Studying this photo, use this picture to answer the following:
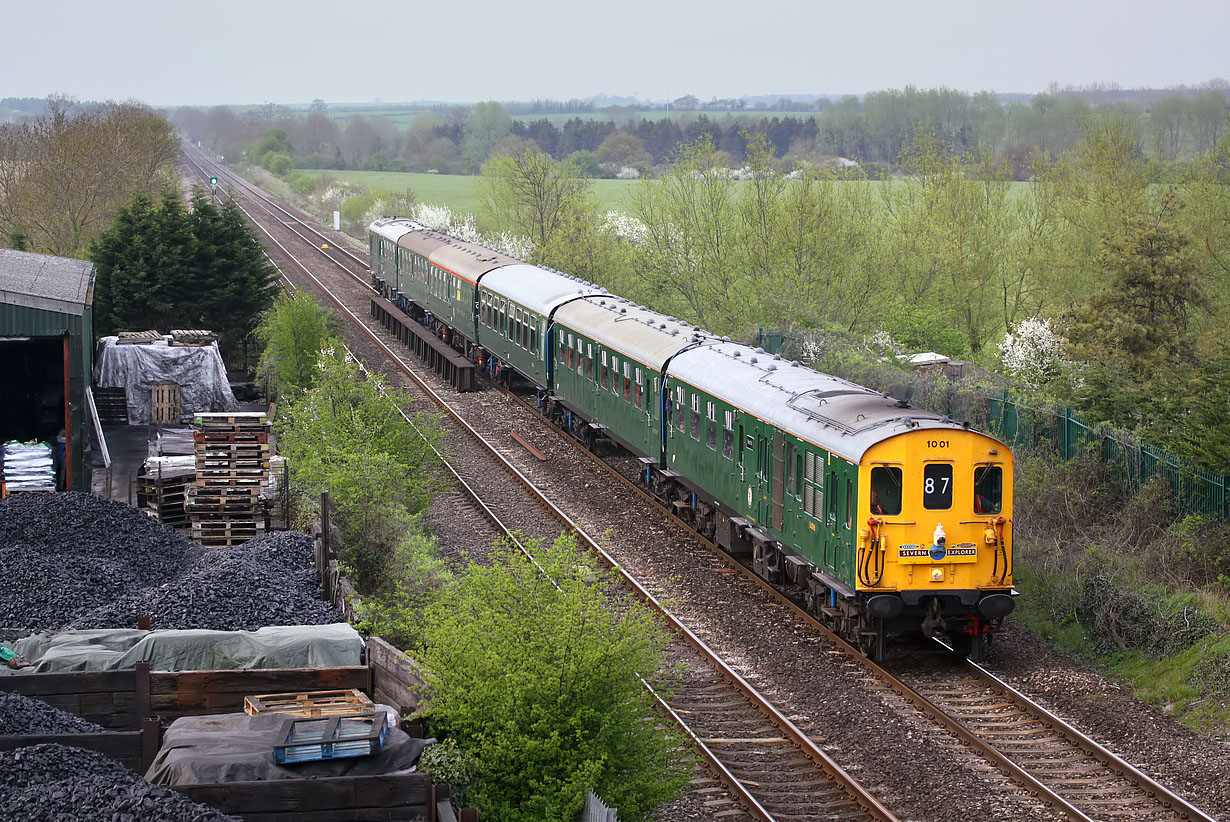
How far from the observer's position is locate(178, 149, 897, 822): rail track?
13.1 metres

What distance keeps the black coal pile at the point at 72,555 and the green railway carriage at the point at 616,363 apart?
9.04m

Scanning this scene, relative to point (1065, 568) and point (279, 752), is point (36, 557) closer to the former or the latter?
point (279, 752)

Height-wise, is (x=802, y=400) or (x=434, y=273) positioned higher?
(x=434, y=273)

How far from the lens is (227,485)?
72.2 ft

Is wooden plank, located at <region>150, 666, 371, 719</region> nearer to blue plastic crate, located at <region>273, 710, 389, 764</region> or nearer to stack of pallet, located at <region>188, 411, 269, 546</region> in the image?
blue plastic crate, located at <region>273, 710, 389, 764</region>

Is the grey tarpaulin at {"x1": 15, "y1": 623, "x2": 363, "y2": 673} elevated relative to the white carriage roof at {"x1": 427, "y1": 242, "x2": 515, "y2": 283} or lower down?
lower down

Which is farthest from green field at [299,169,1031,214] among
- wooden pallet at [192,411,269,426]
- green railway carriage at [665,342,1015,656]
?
green railway carriage at [665,342,1015,656]

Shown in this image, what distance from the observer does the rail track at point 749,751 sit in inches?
518

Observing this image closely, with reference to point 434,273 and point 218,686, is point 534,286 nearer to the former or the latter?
point 434,273

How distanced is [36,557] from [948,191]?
33.7 m

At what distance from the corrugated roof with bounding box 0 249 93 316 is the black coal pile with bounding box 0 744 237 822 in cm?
1573

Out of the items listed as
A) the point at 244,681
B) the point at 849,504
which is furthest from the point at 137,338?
the point at 849,504

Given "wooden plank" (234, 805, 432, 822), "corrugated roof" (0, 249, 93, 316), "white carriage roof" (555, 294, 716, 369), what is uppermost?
"corrugated roof" (0, 249, 93, 316)

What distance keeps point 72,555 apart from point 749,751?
10.4 m
